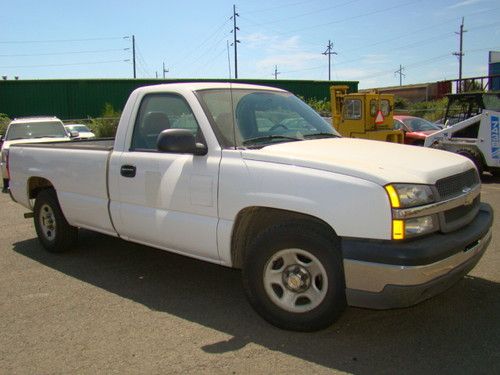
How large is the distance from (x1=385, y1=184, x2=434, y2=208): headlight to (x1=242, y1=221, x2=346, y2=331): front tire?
20.7 inches

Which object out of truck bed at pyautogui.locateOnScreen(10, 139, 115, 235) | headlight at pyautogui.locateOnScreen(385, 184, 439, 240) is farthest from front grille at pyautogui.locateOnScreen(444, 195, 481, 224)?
truck bed at pyautogui.locateOnScreen(10, 139, 115, 235)

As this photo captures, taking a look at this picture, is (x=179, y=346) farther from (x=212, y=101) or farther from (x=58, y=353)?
(x=212, y=101)

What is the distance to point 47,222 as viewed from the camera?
611cm

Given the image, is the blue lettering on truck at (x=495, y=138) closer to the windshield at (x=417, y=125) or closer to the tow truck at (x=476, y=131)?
the tow truck at (x=476, y=131)

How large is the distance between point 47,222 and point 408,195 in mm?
4475

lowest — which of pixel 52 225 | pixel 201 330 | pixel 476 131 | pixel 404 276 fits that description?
pixel 201 330

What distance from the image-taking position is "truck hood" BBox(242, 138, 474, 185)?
11.1ft

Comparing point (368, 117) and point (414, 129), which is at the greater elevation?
point (368, 117)

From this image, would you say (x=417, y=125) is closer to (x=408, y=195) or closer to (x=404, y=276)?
(x=408, y=195)

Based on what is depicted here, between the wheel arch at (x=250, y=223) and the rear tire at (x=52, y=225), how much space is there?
268cm

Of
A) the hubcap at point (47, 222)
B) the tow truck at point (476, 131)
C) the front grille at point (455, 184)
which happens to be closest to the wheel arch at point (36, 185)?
the hubcap at point (47, 222)

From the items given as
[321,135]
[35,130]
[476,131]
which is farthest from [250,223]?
[35,130]

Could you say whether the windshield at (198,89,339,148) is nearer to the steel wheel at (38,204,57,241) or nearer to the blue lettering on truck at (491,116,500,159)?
the steel wheel at (38,204,57,241)

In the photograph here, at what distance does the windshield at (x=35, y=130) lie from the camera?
1308 centimetres
